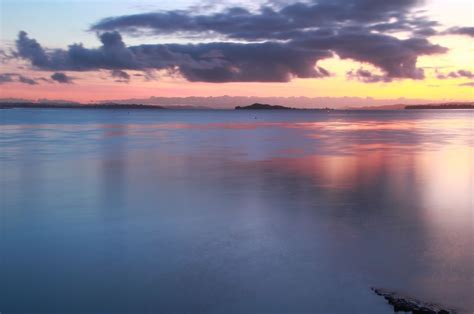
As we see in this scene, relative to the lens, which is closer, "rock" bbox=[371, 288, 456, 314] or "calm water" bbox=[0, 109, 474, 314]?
"rock" bbox=[371, 288, 456, 314]

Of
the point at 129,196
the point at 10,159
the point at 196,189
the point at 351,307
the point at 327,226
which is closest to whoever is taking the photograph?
the point at 351,307

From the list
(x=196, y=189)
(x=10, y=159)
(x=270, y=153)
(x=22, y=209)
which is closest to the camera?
(x=22, y=209)

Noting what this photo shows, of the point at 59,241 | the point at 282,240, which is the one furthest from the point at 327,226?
the point at 59,241

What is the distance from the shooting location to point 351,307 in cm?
636

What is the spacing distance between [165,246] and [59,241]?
7.30 ft

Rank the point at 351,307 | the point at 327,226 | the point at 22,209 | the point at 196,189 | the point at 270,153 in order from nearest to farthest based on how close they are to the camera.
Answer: the point at 351,307 → the point at 327,226 → the point at 22,209 → the point at 196,189 → the point at 270,153

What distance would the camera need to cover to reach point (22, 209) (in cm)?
1218

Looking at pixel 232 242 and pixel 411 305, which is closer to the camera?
pixel 411 305

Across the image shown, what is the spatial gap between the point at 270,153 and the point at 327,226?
17282 mm

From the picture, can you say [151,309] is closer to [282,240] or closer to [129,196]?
[282,240]

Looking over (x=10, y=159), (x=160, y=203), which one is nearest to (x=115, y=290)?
(x=160, y=203)

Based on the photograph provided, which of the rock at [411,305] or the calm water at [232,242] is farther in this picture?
the calm water at [232,242]

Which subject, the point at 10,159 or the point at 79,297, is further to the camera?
the point at 10,159

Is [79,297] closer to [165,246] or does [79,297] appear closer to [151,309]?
[151,309]
